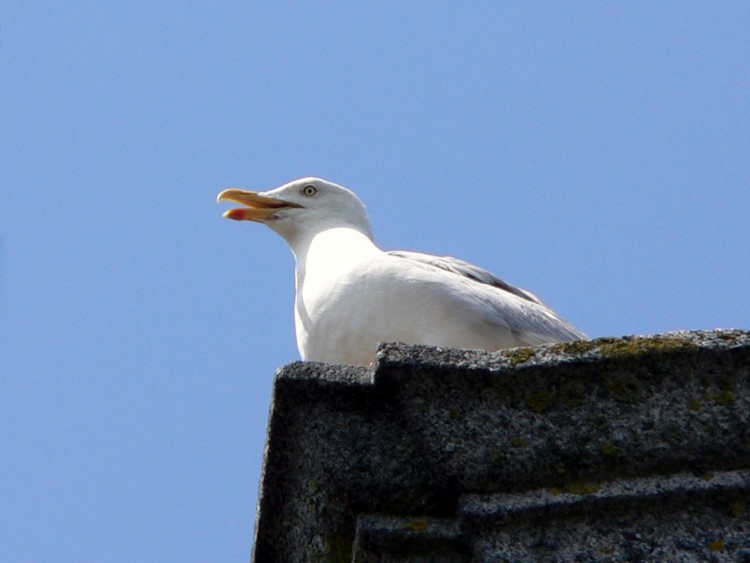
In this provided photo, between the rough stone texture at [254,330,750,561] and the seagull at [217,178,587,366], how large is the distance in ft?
6.58

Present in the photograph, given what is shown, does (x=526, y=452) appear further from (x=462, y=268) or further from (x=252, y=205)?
(x=252, y=205)

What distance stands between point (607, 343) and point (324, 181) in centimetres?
526

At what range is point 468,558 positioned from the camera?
3.68 m

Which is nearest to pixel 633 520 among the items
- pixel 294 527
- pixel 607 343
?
pixel 607 343

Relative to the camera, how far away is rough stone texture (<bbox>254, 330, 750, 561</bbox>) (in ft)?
12.1

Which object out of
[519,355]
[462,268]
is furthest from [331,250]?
[519,355]

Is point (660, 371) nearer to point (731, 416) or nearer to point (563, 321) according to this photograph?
point (731, 416)

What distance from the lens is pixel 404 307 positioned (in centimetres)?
607

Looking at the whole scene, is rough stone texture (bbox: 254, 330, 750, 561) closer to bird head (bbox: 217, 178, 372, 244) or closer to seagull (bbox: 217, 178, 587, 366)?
seagull (bbox: 217, 178, 587, 366)

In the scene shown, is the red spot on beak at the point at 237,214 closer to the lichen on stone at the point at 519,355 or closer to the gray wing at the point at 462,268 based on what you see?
the gray wing at the point at 462,268

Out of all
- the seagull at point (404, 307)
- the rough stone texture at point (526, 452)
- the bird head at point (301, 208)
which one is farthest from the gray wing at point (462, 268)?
the rough stone texture at point (526, 452)

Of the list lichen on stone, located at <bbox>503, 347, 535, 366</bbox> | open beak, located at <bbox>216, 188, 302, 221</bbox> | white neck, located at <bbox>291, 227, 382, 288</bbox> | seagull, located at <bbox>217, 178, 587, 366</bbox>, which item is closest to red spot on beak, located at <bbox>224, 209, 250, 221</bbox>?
open beak, located at <bbox>216, 188, 302, 221</bbox>

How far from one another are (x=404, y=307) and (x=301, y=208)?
9.47 ft

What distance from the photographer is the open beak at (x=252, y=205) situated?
29.0ft
